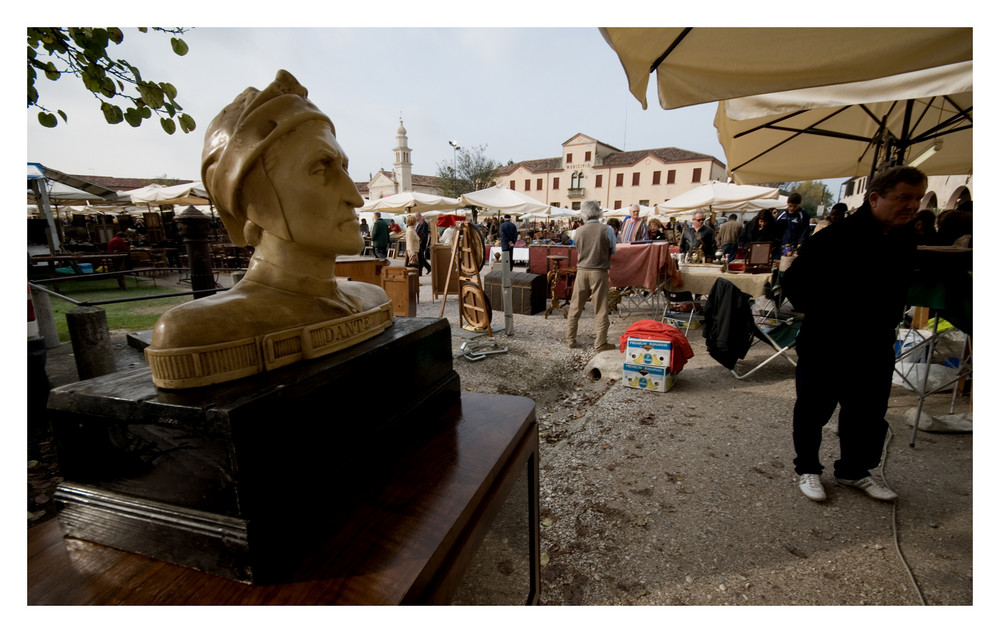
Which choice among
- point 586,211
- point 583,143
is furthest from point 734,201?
point 583,143

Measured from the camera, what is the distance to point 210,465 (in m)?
0.90

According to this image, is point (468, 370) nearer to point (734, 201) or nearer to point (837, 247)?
point (837, 247)

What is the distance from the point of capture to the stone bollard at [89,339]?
2967 millimetres

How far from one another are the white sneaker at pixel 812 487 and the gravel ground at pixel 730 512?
0.05 metres

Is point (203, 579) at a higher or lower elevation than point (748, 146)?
lower

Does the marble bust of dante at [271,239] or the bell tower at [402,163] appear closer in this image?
the marble bust of dante at [271,239]

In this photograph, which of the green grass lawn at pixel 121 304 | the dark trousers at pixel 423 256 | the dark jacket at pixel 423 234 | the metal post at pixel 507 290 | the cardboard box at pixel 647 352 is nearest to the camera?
the cardboard box at pixel 647 352

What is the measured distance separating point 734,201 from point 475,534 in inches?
413

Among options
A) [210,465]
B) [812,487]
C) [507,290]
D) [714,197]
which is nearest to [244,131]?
[210,465]

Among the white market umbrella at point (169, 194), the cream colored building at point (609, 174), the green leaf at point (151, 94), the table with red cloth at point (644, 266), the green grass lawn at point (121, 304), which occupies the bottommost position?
the green grass lawn at point (121, 304)

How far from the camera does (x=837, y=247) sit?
2.20 meters

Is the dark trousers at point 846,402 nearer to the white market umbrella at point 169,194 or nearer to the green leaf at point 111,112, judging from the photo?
the green leaf at point 111,112

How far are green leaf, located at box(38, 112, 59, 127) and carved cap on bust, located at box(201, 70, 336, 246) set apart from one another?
1.02 metres

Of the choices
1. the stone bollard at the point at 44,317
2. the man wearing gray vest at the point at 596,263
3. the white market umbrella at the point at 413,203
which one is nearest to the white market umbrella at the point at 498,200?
the white market umbrella at the point at 413,203
